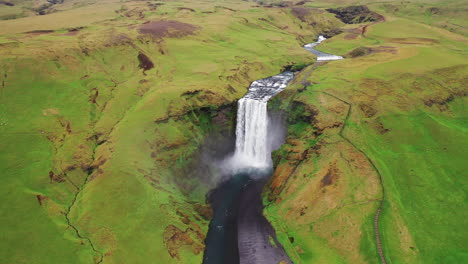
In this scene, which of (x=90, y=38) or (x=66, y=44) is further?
(x=90, y=38)

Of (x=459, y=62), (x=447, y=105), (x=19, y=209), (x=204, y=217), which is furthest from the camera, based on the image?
(x=459, y=62)

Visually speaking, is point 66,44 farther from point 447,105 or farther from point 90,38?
point 447,105

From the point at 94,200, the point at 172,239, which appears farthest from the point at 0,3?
the point at 172,239

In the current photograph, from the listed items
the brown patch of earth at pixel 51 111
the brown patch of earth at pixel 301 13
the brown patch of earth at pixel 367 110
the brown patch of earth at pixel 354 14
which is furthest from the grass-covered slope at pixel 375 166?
the brown patch of earth at pixel 354 14

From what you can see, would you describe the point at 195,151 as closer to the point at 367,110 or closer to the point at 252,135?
the point at 252,135

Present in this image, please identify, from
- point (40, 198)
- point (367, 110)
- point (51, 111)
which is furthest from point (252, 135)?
point (51, 111)

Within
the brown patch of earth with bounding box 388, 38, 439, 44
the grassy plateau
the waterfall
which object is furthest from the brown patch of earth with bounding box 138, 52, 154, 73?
the brown patch of earth with bounding box 388, 38, 439, 44

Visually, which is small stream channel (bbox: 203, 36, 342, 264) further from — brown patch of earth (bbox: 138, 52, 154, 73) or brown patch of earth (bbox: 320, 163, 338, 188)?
brown patch of earth (bbox: 138, 52, 154, 73)

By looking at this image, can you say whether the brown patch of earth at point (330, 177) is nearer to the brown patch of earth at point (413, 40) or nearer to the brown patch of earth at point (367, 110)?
the brown patch of earth at point (367, 110)
